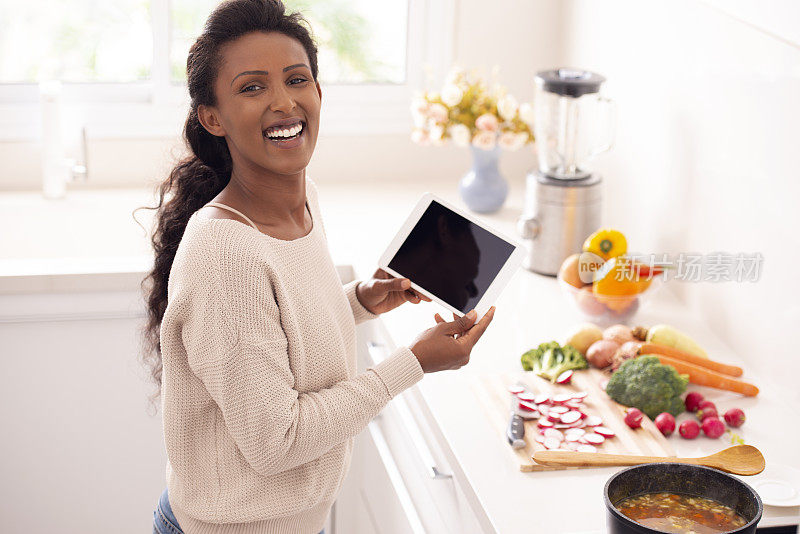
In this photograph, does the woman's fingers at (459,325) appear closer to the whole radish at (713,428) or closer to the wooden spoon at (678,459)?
the wooden spoon at (678,459)

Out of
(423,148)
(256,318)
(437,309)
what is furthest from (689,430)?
(423,148)

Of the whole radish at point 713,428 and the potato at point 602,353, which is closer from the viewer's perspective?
the whole radish at point 713,428

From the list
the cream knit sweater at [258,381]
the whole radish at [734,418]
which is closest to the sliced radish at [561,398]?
the whole radish at [734,418]

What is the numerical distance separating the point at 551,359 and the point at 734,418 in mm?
297

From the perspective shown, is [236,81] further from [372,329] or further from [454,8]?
[454,8]

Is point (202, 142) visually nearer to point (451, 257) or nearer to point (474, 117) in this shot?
point (451, 257)

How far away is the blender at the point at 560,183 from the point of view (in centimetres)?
203

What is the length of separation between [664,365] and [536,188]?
2.02ft

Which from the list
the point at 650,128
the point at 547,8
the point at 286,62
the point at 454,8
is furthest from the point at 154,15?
the point at 286,62

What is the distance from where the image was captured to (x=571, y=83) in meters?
2.02

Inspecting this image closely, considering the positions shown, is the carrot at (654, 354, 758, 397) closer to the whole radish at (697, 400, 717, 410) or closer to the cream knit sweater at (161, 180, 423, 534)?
the whole radish at (697, 400, 717, 410)

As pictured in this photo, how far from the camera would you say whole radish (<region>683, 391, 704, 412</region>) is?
1.50 m

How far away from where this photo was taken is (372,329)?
1944 mm

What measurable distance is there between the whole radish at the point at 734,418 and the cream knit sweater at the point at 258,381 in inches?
20.6
